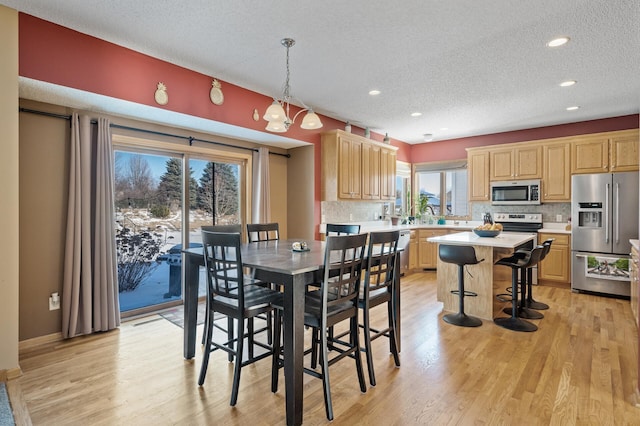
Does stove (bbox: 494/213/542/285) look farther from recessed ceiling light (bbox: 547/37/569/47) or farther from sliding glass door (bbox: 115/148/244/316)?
sliding glass door (bbox: 115/148/244/316)

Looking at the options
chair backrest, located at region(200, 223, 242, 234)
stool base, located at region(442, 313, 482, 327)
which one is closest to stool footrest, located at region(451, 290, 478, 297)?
stool base, located at region(442, 313, 482, 327)

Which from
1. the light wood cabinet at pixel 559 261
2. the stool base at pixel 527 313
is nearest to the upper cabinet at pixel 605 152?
the light wood cabinet at pixel 559 261

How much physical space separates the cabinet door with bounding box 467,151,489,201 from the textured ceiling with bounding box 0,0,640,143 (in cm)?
163

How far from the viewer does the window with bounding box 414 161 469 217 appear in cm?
704

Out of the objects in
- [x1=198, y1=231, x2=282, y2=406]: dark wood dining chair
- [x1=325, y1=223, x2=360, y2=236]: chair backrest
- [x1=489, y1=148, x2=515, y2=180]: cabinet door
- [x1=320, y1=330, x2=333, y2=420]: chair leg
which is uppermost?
[x1=489, y1=148, x2=515, y2=180]: cabinet door

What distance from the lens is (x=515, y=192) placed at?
5.92 meters

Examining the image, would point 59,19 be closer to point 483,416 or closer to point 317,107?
point 317,107

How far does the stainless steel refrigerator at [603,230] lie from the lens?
4609 mm

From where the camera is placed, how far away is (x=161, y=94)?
3326 mm

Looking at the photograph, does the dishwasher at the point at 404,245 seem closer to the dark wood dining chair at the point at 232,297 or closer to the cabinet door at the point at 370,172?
the cabinet door at the point at 370,172

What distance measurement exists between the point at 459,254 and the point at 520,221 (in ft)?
10.6

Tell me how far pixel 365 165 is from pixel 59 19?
167 inches

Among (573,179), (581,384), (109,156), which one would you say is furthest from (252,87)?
(573,179)

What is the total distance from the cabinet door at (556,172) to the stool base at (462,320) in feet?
10.2
